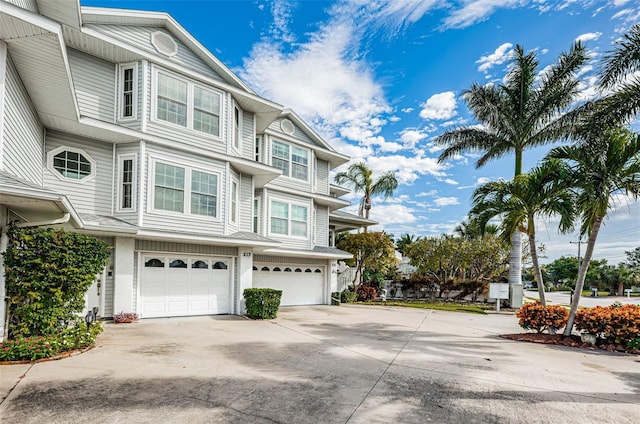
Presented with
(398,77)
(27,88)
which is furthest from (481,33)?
(27,88)

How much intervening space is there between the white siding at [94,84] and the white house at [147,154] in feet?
0.10

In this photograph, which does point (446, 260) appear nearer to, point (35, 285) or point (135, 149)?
point (135, 149)

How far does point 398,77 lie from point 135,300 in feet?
43.6

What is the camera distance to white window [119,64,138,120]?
11.7m

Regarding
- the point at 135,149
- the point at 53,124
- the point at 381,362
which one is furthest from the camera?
the point at 135,149

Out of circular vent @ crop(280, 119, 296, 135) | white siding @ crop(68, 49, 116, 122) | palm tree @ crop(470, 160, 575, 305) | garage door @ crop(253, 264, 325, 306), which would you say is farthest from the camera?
circular vent @ crop(280, 119, 296, 135)

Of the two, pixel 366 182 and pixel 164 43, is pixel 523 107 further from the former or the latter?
pixel 164 43

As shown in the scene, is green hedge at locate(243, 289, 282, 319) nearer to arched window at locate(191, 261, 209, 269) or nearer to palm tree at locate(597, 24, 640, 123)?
arched window at locate(191, 261, 209, 269)

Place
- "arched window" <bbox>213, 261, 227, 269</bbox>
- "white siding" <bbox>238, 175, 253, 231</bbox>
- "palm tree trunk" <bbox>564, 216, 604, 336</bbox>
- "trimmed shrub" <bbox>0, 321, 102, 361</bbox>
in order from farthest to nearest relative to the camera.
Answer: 1. "white siding" <bbox>238, 175, 253, 231</bbox>
2. "arched window" <bbox>213, 261, 227, 269</bbox>
3. "palm tree trunk" <bbox>564, 216, 604, 336</bbox>
4. "trimmed shrub" <bbox>0, 321, 102, 361</bbox>

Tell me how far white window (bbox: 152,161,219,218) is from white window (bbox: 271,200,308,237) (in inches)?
166

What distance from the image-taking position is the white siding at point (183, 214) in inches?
454

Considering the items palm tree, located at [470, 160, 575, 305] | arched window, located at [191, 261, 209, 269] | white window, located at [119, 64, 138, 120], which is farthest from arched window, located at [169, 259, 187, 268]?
palm tree, located at [470, 160, 575, 305]

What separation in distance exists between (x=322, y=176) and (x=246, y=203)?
226 inches

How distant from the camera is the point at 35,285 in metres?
6.76
